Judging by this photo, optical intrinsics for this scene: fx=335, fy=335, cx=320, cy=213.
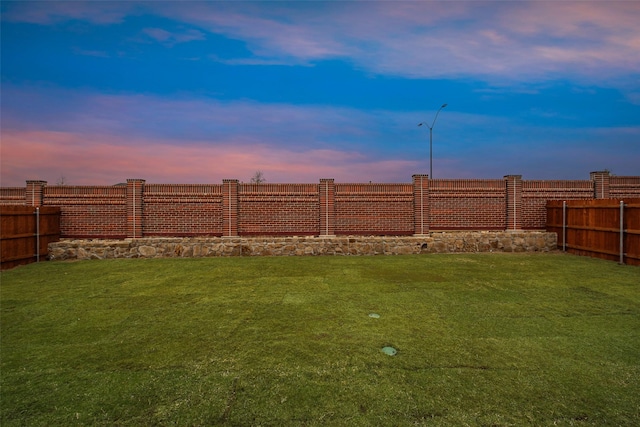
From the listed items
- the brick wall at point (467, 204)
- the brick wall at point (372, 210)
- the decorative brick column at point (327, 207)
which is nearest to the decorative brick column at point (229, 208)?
the decorative brick column at point (327, 207)

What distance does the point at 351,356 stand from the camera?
13.8ft

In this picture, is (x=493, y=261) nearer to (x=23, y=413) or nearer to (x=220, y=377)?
(x=220, y=377)

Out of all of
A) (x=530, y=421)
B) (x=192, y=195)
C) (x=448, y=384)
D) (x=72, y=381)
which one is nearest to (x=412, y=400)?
(x=448, y=384)

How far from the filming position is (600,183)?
16.4 metres

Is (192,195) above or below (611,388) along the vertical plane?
above

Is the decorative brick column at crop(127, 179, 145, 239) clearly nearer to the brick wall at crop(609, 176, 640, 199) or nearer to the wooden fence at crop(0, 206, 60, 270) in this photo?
the wooden fence at crop(0, 206, 60, 270)

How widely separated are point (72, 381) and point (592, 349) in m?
6.31

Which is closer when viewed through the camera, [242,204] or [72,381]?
[72,381]

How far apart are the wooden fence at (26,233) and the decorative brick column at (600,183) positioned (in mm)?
24538

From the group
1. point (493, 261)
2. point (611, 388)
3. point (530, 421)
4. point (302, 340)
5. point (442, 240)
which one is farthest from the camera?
point (442, 240)

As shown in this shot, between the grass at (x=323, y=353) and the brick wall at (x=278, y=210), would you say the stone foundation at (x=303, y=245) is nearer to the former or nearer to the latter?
the brick wall at (x=278, y=210)

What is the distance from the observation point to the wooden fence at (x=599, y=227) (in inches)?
433

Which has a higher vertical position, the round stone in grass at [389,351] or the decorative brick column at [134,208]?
the decorative brick column at [134,208]

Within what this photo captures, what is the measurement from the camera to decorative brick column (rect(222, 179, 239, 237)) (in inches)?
584
